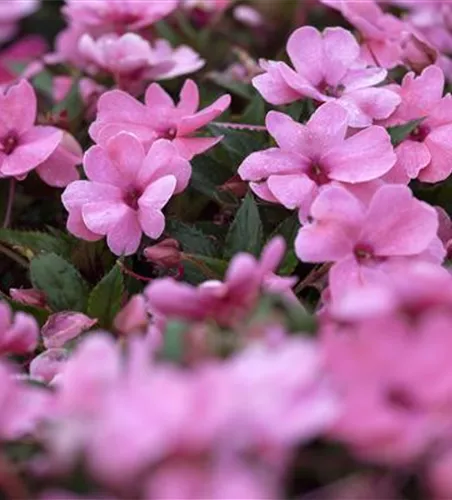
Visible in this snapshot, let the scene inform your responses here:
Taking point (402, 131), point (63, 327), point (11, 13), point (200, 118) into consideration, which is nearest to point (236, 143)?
point (200, 118)

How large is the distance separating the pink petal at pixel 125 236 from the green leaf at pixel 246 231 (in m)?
0.08

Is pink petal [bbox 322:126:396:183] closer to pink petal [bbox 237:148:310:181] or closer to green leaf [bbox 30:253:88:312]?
pink petal [bbox 237:148:310:181]

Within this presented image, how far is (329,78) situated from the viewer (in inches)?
40.0

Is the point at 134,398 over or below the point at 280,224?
over

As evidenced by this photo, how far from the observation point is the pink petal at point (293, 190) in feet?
2.89

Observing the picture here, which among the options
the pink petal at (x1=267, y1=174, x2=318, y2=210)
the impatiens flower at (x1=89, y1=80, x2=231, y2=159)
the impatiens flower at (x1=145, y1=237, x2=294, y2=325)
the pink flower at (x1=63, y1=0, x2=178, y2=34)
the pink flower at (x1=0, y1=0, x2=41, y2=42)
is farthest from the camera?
the pink flower at (x1=0, y1=0, x2=41, y2=42)

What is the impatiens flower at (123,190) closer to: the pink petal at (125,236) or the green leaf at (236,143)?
the pink petal at (125,236)

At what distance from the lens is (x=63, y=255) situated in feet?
Answer: 3.30

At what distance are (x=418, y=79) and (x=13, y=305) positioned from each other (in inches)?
16.5

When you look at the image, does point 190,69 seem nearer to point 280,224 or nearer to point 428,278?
point 280,224

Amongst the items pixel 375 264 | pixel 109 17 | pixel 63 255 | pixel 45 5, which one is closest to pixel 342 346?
pixel 375 264

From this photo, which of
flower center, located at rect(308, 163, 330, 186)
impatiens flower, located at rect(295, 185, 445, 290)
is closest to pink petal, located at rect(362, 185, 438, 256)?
impatiens flower, located at rect(295, 185, 445, 290)

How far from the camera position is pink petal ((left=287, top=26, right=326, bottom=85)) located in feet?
3.34

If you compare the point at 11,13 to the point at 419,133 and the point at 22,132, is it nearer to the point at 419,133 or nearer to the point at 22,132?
the point at 22,132
